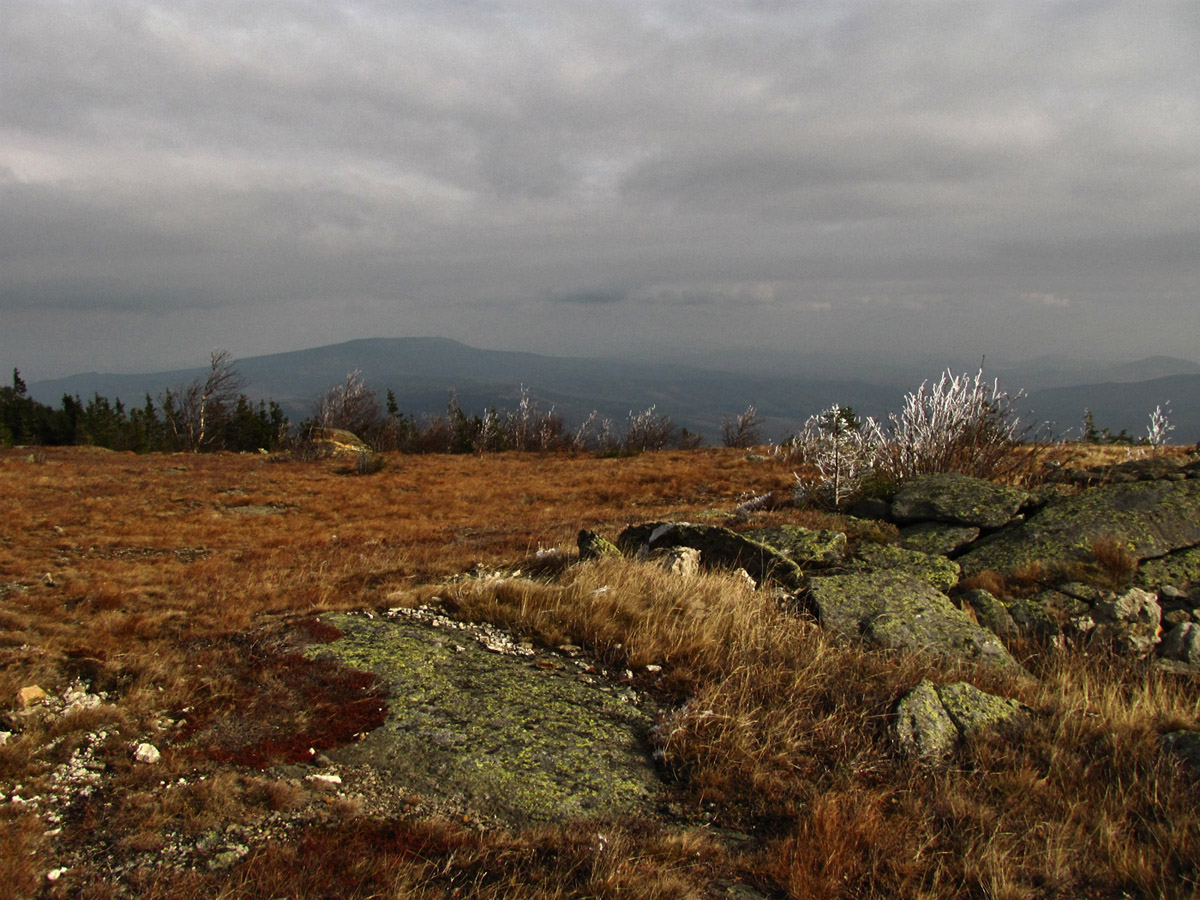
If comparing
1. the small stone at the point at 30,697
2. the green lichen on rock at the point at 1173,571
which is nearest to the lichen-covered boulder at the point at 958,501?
the green lichen on rock at the point at 1173,571

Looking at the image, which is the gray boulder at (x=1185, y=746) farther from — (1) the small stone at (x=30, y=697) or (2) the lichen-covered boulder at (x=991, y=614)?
(1) the small stone at (x=30, y=697)

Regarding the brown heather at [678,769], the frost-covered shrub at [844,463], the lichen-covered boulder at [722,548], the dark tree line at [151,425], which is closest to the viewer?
the brown heather at [678,769]

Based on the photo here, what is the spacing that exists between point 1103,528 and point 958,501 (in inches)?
70.0

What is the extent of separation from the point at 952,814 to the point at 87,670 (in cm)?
501

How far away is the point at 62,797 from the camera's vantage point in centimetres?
296

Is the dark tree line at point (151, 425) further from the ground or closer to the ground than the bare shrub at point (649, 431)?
further from the ground

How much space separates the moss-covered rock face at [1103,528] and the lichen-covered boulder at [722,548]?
8.58 feet

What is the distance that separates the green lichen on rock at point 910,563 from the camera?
23.9 feet

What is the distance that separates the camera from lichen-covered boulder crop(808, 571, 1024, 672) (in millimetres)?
5227

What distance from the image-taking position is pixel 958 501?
9.30 meters

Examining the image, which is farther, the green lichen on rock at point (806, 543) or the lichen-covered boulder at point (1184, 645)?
the green lichen on rock at point (806, 543)

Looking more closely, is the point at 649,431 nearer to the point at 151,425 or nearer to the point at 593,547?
the point at 593,547

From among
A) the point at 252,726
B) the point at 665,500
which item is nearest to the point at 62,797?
the point at 252,726

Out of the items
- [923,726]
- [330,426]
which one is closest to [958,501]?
[923,726]
